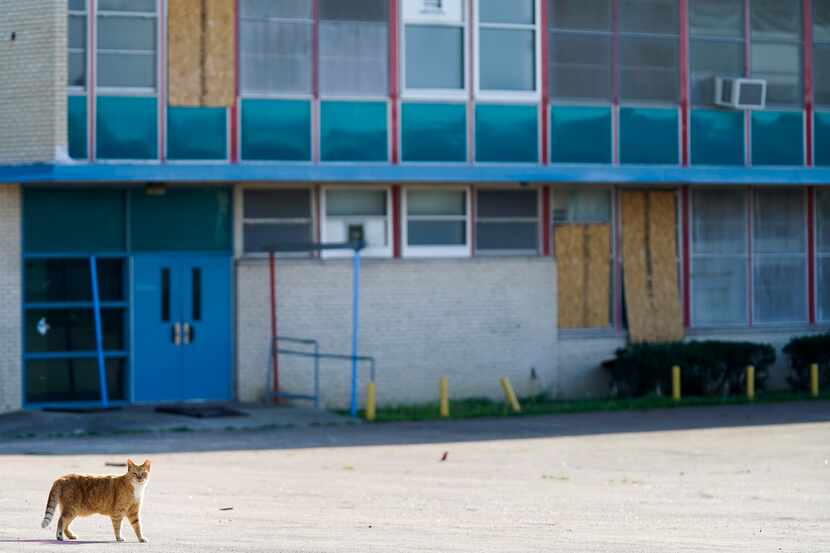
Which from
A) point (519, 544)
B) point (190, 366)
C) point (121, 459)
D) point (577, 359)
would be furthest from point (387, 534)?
point (577, 359)

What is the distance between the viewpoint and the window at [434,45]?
26359 millimetres

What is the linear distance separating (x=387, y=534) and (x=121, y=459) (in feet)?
22.5

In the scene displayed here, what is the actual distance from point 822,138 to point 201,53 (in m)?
12.2

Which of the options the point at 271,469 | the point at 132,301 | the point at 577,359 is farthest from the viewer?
the point at 577,359

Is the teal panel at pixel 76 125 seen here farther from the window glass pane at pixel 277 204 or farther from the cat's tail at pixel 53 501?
the cat's tail at pixel 53 501

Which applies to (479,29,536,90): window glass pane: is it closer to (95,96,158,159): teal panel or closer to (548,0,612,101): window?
(548,0,612,101): window

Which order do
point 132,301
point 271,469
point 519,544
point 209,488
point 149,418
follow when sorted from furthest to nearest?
point 132,301, point 149,418, point 271,469, point 209,488, point 519,544

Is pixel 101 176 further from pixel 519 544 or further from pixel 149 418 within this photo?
pixel 519 544

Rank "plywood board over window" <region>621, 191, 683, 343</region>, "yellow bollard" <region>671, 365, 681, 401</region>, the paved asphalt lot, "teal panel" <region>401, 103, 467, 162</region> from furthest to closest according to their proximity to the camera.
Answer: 1. "plywood board over window" <region>621, 191, 683, 343</region>
2. "yellow bollard" <region>671, 365, 681, 401</region>
3. "teal panel" <region>401, 103, 467, 162</region>
4. the paved asphalt lot

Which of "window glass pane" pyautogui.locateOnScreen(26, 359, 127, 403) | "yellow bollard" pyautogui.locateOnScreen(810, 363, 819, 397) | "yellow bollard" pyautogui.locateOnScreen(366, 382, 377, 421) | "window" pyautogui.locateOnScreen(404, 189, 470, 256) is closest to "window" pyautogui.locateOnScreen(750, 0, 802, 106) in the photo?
"yellow bollard" pyautogui.locateOnScreen(810, 363, 819, 397)

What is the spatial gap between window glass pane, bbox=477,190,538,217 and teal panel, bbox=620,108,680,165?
1831 mm

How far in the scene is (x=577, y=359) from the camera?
2775 cm

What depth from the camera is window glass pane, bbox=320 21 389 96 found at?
25828mm

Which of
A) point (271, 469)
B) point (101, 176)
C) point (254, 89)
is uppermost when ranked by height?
point (254, 89)
